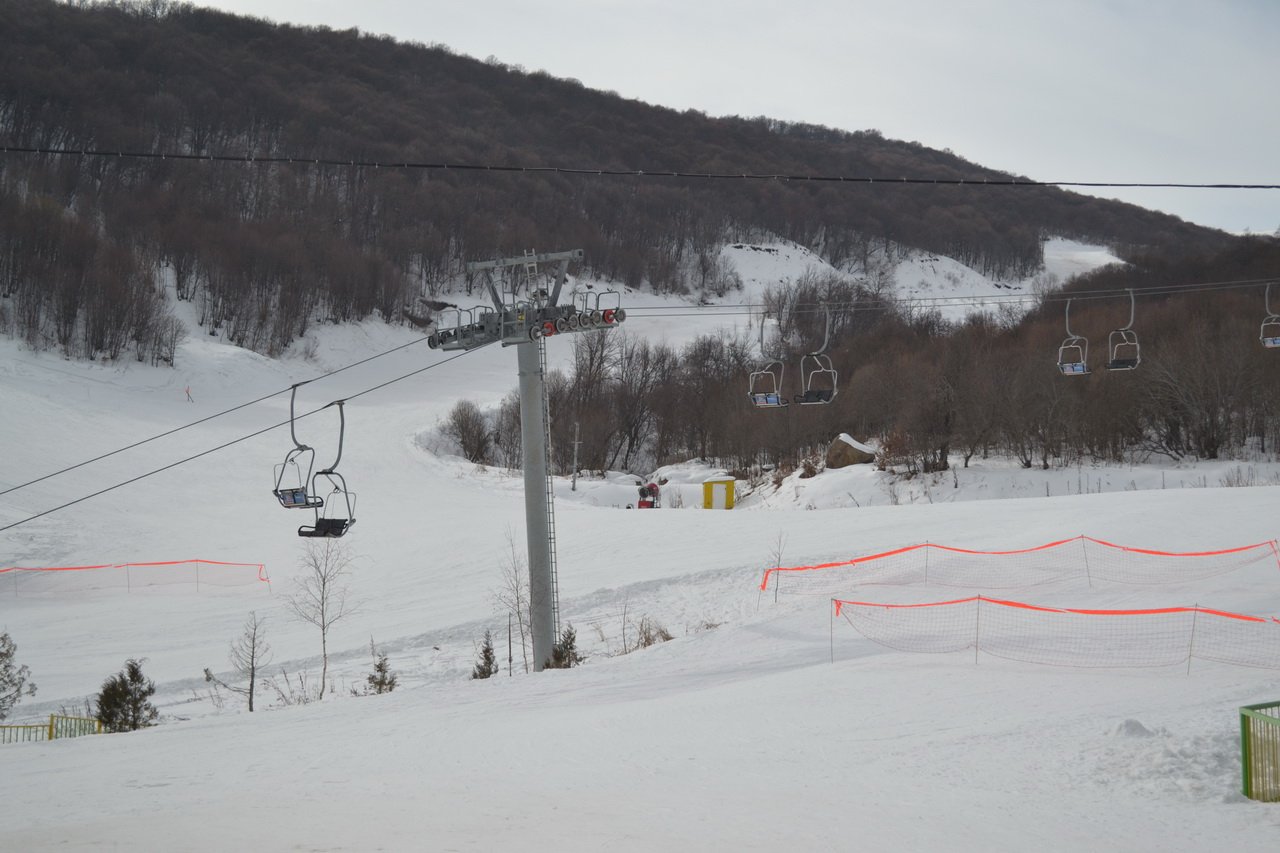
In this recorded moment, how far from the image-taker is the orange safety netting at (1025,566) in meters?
19.9

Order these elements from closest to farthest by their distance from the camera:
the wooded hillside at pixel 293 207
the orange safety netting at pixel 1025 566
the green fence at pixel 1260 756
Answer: the green fence at pixel 1260 756
the orange safety netting at pixel 1025 566
the wooded hillside at pixel 293 207

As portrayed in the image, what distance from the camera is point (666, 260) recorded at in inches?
5271

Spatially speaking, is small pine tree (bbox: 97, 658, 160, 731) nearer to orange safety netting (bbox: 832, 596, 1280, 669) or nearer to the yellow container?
orange safety netting (bbox: 832, 596, 1280, 669)

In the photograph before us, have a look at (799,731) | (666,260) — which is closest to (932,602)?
(799,731)

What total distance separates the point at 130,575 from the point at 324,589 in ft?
33.9

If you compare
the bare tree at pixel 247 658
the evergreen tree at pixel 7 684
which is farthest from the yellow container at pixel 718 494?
the evergreen tree at pixel 7 684


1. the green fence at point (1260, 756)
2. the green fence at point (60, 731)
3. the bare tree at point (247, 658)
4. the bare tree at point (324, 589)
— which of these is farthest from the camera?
the bare tree at point (324, 589)

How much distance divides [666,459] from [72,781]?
56.5 m

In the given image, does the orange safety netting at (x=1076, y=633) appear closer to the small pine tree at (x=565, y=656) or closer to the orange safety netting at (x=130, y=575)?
the small pine tree at (x=565, y=656)

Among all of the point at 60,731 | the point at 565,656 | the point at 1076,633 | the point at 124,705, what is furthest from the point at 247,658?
the point at 1076,633

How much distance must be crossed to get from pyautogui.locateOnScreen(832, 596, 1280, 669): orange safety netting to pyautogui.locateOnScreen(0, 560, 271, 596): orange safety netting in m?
20.6

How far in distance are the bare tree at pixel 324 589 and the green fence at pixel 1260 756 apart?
56.5 ft

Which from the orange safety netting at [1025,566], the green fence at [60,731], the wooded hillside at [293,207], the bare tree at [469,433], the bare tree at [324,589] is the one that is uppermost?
the wooded hillside at [293,207]

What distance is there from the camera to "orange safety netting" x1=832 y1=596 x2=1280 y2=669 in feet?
48.8
